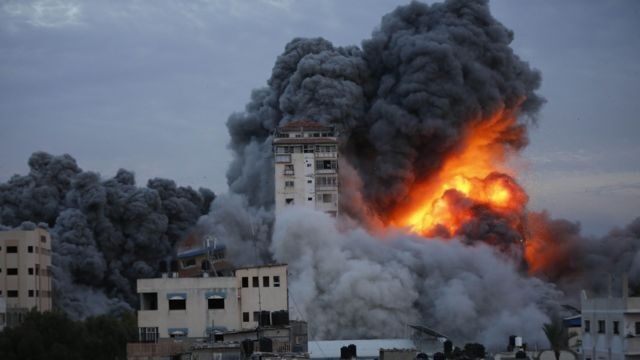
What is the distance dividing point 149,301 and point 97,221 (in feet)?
162

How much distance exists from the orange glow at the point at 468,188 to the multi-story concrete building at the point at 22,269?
24.4m

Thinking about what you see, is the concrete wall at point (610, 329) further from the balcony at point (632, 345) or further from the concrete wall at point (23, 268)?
the concrete wall at point (23, 268)

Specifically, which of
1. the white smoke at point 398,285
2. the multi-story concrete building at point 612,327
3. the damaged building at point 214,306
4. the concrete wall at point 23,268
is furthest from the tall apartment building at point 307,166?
the multi-story concrete building at point 612,327

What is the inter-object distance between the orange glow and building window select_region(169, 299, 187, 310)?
1849 inches

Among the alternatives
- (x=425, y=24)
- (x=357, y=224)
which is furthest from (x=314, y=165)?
(x=425, y=24)

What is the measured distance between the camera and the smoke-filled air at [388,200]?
110m

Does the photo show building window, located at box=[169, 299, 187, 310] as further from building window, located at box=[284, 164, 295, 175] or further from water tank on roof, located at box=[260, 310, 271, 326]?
building window, located at box=[284, 164, 295, 175]

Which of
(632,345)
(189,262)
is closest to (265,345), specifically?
(632,345)

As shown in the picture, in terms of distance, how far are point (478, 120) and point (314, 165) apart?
11.3 metres

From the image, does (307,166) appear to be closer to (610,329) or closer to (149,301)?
(149,301)

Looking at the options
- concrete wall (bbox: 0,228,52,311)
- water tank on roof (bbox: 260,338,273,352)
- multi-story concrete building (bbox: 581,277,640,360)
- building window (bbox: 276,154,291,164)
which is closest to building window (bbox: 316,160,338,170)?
building window (bbox: 276,154,291,164)

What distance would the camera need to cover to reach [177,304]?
71.0 m

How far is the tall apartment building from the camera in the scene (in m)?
117

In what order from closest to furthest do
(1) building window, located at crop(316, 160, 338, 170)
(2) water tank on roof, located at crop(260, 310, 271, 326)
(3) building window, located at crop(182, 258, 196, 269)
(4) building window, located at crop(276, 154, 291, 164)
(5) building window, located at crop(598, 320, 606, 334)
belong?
(5) building window, located at crop(598, 320, 606, 334) → (2) water tank on roof, located at crop(260, 310, 271, 326) → (3) building window, located at crop(182, 258, 196, 269) → (1) building window, located at crop(316, 160, 338, 170) → (4) building window, located at crop(276, 154, 291, 164)
